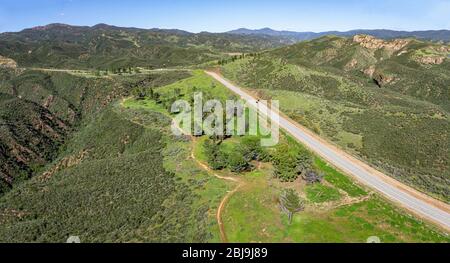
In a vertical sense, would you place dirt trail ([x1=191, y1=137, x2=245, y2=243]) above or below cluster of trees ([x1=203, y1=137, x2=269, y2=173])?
below

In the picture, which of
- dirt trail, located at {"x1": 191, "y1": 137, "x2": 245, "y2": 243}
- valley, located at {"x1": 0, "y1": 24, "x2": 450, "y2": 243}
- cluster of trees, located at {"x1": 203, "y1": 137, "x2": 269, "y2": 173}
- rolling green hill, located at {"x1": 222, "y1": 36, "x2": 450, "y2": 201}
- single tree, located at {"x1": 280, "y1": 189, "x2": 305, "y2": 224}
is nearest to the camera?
dirt trail, located at {"x1": 191, "y1": 137, "x2": 245, "y2": 243}

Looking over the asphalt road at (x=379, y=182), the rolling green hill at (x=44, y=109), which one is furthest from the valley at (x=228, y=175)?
the rolling green hill at (x=44, y=109)

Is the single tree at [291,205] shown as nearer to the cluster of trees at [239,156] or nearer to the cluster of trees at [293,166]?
Answer: the cluster of trees at [293,166]

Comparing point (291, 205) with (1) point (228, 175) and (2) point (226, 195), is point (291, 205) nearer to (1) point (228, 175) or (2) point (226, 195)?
(2) point (226, 195)

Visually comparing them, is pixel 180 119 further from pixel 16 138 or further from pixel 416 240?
pixel 416 240

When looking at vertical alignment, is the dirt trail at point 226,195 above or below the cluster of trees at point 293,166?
below

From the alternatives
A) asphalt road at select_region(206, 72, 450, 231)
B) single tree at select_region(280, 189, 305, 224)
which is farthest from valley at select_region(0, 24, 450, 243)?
single tree at select_region(280, 189, 305, 224)

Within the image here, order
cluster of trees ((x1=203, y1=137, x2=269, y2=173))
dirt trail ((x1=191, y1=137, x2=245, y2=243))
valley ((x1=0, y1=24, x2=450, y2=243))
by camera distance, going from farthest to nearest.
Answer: cluster of trees ((x1=203, y1=137, x2=269, y2=173)) → valley ((x1=0, y1=24, x2=450, y2=243)) → dirt trail ((x1=191, y1=137, x2=245, y2=243))

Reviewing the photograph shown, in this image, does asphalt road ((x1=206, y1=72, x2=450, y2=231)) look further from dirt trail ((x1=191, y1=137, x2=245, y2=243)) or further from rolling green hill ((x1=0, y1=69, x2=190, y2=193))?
rolling green hill ((x1=0, y1=69, x2=190, y2=193))
